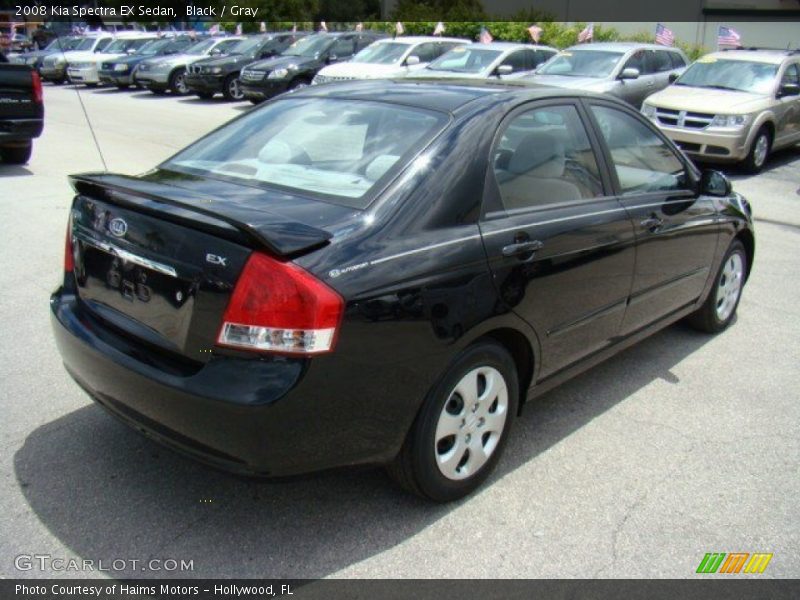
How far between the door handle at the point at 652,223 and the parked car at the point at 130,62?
23125mm

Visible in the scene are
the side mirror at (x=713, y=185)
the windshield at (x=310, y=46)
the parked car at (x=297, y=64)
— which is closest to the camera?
the side mirror at (x=713, y=185)

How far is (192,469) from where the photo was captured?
131 inches

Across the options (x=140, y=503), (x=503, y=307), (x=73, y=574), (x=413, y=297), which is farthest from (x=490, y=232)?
(x=73, y=574)

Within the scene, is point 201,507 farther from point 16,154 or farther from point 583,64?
point 583,64

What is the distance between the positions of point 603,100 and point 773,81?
9.57 metres

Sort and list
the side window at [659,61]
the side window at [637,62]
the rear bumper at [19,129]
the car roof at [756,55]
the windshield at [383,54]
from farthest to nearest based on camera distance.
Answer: the windshield at [383,54] < the side window at [659,61] < the side window at [637,62] < the car roof at [756,55] < the rear bumper at [19,129]

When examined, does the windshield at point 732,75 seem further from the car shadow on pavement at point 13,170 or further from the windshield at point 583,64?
the car shadow on pavement at point 13,170

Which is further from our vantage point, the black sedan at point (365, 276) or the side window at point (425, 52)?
the side window at point (425, 52)

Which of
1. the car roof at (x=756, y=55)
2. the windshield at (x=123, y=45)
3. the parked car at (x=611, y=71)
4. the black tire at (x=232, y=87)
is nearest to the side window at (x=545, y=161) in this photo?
the parked car at (x=611, y=71)

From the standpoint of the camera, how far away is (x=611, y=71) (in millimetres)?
13305

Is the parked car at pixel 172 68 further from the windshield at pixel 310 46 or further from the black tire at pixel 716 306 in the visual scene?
the black tire at pixel 716 306

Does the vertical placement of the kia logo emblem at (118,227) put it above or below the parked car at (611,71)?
above

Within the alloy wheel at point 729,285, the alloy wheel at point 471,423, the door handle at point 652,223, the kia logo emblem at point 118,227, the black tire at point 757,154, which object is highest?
the kia logo emblem at point 118,227

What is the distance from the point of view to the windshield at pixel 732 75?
12078mm
